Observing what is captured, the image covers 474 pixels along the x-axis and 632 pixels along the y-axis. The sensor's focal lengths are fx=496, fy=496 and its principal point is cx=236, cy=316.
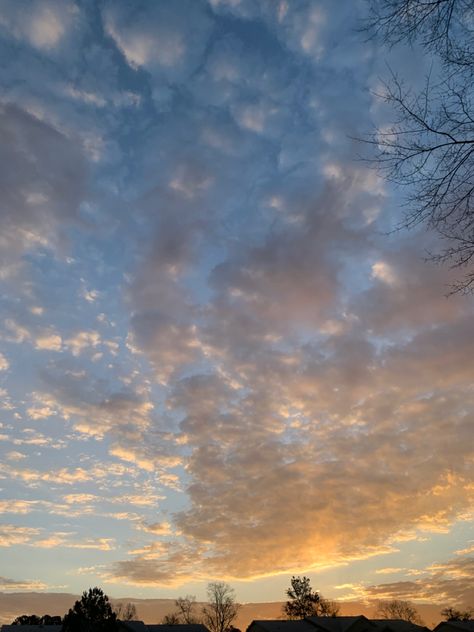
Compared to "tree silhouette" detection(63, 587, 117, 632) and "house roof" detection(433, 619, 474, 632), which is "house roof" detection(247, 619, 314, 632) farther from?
"tree silhouette" detection(63, 587, 117, 632)

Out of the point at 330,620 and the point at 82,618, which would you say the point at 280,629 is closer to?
the point at 330,620

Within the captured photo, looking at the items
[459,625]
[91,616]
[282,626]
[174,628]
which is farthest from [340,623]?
[91,616]

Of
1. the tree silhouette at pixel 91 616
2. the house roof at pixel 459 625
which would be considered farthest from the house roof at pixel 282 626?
the tree silhouette at pixel 91 616

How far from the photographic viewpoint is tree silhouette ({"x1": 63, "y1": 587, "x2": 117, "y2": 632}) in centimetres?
3709

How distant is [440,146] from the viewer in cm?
563

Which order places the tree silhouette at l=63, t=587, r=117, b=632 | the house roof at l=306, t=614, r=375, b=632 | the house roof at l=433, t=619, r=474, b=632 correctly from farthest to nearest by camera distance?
1. the house roof at l=306, t=614, r=375, b=632
2. the house roof at l=433, t=619, r=474, b=632
3. the tree silhouette at l=63, t=587, r=117, b=632

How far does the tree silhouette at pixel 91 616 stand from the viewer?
37.1 meters

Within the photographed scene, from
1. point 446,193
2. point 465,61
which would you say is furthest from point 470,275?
point 465,61

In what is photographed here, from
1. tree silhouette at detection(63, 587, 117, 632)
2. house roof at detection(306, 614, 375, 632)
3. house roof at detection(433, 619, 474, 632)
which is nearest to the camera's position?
tree silhouette at detection(63, 587, 117, 632)

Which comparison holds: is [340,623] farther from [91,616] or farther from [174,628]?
[91,616]

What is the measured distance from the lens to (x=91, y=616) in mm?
37750

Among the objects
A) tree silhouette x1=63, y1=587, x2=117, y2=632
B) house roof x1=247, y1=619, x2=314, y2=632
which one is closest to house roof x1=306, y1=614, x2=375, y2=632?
house roof x1=247, y1=619, x2=314, y2=632

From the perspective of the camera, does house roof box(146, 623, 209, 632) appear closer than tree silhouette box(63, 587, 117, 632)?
No

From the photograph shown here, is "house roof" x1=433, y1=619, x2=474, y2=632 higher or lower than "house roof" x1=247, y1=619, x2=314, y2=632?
above
